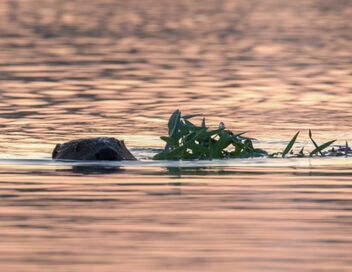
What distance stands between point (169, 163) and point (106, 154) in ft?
2.56

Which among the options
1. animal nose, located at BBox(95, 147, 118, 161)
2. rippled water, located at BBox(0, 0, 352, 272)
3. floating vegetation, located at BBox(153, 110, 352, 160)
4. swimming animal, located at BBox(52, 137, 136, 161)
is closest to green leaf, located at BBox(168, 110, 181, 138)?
floating vegetation, located at BBox(153, 110, 352, 160)

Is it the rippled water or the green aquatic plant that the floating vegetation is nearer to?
the green aquatic plant

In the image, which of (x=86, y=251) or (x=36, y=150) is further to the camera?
(x=36, y=150)

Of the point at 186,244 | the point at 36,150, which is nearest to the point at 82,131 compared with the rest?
the point at 36,150

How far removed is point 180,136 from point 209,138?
0.40m

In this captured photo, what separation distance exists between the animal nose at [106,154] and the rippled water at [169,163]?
17 cm

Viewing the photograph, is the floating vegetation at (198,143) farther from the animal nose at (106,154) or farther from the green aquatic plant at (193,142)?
the animal nose at (106,154)

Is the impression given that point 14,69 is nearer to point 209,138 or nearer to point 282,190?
point 209,138

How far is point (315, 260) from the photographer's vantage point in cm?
1327

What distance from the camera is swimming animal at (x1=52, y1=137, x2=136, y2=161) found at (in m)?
20.7

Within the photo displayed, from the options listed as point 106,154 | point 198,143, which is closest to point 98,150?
point 106,154

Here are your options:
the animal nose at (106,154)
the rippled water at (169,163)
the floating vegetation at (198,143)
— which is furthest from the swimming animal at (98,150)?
the floating vegetation at (198,143)

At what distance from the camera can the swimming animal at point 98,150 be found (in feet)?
67.8

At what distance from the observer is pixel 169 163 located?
68.4ft
